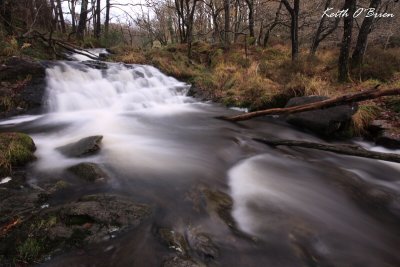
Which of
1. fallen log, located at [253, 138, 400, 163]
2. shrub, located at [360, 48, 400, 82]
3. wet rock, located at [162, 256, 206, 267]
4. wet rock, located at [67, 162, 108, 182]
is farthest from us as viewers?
shrub, located at [360, 48, 400, 82]

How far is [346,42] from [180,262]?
367 inches

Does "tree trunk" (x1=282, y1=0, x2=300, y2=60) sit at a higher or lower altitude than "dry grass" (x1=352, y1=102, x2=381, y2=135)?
higher

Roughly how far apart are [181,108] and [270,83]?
3107mm

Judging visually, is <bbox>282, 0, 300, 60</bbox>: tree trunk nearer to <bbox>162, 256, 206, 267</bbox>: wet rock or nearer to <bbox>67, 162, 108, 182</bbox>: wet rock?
<bbox>67, 162, 108, 182</bbox>: wet rock

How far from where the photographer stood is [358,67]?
10.2 metres

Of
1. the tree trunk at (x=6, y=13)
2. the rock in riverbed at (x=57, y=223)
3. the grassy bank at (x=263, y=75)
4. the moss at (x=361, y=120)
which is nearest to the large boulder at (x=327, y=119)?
the moss at (x=361, y=120)

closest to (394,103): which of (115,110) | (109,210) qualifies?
(115,110)

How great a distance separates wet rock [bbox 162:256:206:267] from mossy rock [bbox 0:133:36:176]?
8.57 feet

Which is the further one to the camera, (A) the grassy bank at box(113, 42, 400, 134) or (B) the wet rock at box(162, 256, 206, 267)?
(A) the grassy bank at box(113, 42, 400, 134)

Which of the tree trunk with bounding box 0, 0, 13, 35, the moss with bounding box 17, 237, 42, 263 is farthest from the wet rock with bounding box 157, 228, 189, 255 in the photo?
the tree trunk with bounding box 0, 0, 13, 35

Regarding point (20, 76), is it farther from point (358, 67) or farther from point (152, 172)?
point (358, 67)

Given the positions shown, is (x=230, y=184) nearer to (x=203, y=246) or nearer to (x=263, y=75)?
(x=203, y=246)

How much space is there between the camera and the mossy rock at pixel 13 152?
3990mm

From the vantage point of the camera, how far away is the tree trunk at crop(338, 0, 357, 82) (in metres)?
9.34
